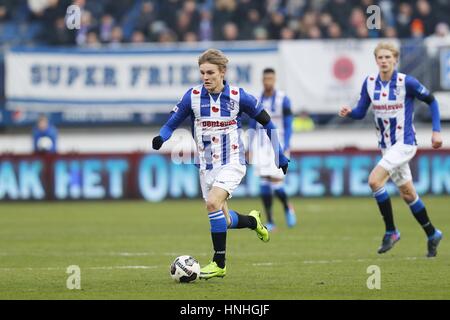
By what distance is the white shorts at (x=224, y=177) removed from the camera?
10.4 meters

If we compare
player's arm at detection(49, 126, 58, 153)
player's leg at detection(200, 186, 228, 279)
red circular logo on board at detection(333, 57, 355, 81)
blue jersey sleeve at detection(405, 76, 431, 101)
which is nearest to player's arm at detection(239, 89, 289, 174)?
player's leg at detection(200, 186, 228, 279)

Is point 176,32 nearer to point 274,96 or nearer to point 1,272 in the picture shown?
point 274,96

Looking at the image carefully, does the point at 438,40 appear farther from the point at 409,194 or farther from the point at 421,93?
the point at 409,194

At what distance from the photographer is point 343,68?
84.3ft

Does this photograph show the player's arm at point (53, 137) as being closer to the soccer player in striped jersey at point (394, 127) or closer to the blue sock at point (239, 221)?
the soccer player in striped jersey at point (394, 127)

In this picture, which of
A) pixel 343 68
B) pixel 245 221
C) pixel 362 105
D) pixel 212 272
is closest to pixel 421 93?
pixel 362 105

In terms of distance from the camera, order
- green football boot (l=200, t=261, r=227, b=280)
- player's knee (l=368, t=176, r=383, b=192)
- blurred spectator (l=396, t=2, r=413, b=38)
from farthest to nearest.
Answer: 1. blurred spectator (l=396, t=2, r=413, b=38)
2. player's knee (l=368, t=176, r=383, b=192)
3. green football boot (l=200, t=261, r=227, b=280)

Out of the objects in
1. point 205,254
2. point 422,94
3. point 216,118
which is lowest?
point 205,254

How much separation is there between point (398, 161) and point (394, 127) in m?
0.44

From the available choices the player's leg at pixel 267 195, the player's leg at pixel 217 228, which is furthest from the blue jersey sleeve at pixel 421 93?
the player's leg at pixel 267 195

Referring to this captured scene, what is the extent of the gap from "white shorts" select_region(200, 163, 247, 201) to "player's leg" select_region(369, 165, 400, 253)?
2546 millimetres

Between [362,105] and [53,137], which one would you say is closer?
[362,105]

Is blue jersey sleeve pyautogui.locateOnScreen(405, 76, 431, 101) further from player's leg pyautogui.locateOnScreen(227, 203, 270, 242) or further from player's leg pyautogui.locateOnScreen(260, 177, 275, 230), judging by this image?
player's leg pyautogui.locateOnScreen(260, 177, 275, 230)

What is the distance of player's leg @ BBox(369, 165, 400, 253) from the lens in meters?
12.6
